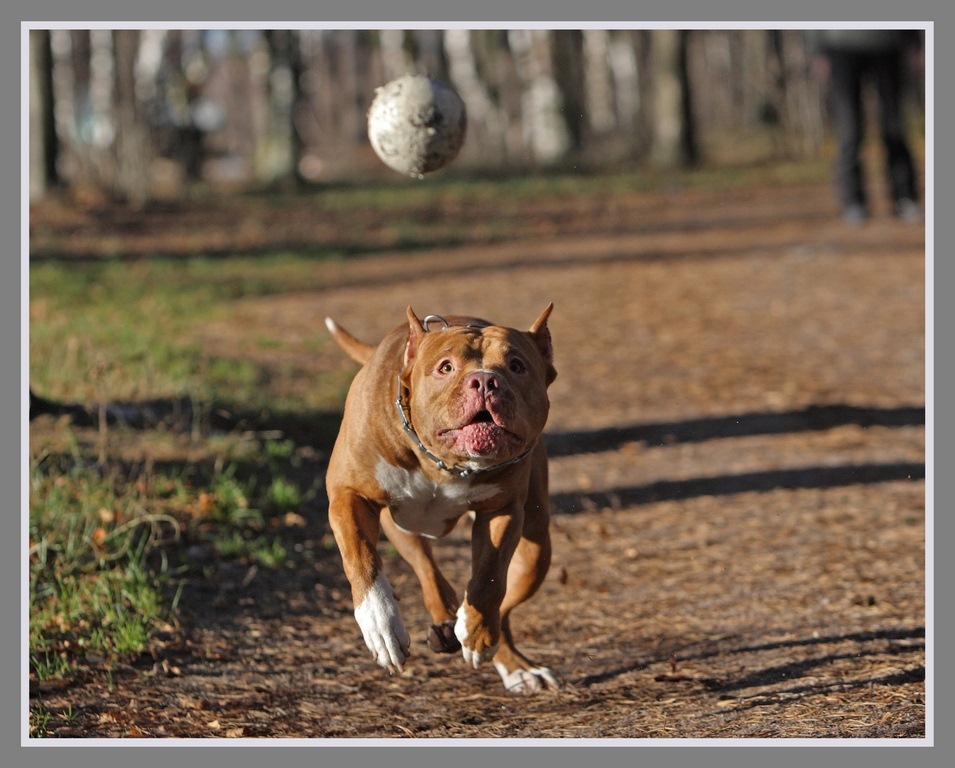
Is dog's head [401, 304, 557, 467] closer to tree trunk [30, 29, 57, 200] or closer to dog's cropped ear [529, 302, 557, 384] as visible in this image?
dog's cropped ear [529, 302, 557, 384]

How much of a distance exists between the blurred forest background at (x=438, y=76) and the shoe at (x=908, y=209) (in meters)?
4.54

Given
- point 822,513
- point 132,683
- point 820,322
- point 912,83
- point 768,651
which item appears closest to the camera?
point 132,683

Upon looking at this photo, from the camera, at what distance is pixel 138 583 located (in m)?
5.64

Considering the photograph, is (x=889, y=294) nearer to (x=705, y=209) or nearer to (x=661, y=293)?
(x=661, y=293)

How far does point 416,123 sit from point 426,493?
143cm

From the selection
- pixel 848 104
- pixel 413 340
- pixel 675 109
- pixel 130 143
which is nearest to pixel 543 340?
pixel 413 340

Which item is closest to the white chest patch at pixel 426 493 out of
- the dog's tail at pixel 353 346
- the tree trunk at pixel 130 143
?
the dog's tail at pixel 353 346

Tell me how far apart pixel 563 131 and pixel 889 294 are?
1477 cm

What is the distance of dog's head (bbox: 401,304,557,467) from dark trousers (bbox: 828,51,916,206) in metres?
9.36

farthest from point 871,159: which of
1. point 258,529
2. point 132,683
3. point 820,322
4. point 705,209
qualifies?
point 132,683

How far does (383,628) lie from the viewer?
397 centimetres

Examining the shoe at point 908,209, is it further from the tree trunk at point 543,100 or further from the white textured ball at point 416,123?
the tree trunk at point 543,100

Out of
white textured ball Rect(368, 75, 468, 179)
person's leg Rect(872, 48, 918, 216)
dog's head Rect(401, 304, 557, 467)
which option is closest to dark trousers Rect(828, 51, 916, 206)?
person's leg Rect(872, 48, 918, 216)

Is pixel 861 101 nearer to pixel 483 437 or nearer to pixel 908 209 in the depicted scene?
pixel 908 209
